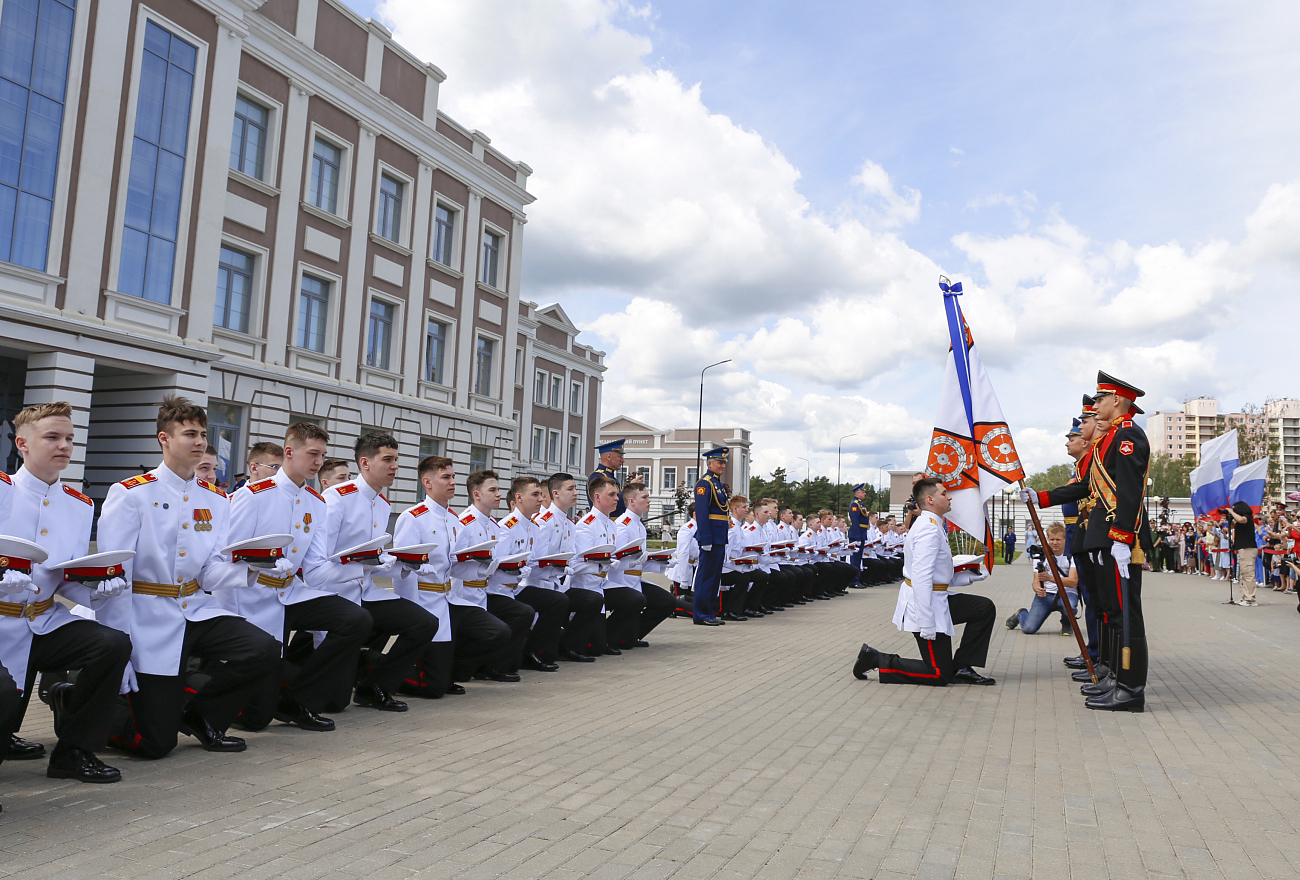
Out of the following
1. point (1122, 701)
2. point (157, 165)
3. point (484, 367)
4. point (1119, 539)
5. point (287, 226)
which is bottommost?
point (1122, 701)

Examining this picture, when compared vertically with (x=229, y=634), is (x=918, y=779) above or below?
below

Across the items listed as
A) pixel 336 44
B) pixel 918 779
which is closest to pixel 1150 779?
pixel 918 779

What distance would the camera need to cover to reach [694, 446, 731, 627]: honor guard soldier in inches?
508

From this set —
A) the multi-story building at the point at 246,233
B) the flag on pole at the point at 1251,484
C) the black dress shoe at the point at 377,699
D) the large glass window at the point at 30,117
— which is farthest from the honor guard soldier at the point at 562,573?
the flag on pole at the point at 1251,484

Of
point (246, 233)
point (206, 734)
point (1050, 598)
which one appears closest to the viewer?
point (206, 734)

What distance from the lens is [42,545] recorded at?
14.4 ft

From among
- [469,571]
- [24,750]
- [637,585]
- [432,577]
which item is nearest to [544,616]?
[469,571]

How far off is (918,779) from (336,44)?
27.0 metres

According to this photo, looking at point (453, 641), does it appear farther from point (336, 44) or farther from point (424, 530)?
point (336, 44)

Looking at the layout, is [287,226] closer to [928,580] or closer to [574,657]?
[574,657]

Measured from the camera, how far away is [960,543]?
40.9 metres

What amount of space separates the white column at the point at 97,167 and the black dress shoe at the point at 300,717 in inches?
628

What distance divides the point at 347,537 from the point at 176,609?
168cm

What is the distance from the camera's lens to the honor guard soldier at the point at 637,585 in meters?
10.2
